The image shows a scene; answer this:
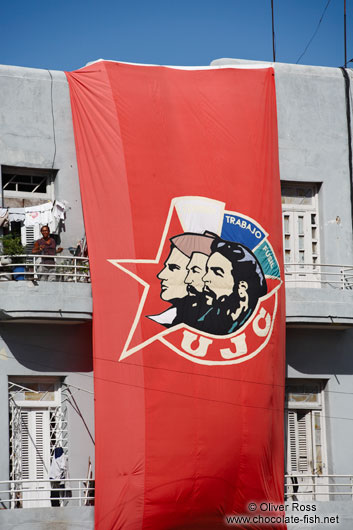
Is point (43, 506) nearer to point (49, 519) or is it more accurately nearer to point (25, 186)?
point (49, 519)

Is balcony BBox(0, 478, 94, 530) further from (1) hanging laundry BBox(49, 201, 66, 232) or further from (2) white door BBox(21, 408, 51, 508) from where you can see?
(1) hanging laundry BBox(49, 201, 66, 232)

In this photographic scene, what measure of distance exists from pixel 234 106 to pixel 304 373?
5323mm

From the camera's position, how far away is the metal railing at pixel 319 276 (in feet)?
74.2

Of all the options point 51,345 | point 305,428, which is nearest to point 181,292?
point 51,345

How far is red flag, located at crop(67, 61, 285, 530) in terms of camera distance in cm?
1970

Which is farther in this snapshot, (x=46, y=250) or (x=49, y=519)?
(x=46, y=250)

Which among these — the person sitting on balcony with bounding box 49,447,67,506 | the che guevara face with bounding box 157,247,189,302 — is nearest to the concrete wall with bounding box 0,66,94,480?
the person sitting on balcony with bounding box 49,447,67,506

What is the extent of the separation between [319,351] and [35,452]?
5.88 metres

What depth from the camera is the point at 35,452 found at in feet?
68.0

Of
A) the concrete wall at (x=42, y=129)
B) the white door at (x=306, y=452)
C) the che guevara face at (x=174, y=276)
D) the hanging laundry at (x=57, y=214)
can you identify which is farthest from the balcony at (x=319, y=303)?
the hanging laundry at (x=57, y=214)

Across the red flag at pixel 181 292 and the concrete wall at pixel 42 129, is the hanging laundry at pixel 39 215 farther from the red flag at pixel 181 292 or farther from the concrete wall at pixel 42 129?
the red flag at pixel 181 292

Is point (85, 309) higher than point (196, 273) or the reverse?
the reverse

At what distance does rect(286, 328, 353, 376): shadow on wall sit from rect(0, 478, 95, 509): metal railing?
473 centimetres

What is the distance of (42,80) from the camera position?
71.9 feet
